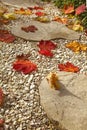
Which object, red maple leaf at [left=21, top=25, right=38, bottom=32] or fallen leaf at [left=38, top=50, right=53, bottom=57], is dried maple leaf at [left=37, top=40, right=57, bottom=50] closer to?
fallen leaf at [left=38, top=50, right=53, bottom=57]

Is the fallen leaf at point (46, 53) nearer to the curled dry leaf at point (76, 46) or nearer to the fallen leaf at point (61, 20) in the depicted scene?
the curled dry leaf at point (76, 46)

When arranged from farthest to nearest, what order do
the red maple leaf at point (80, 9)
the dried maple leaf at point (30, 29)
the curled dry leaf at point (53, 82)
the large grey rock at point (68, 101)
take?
the red maple leaf at point (80, 9), the dried maple leaf at point (30, 29), the curled dry leaf at point (53, 82), the large grey rock at point (68, 101)

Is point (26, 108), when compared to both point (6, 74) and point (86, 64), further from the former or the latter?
point (86, 64)

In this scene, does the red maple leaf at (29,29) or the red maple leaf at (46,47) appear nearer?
the red maple leaf at (46,47)

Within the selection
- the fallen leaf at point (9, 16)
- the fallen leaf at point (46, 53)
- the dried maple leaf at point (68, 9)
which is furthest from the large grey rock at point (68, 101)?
the dried maple leaf at point (68, 9)

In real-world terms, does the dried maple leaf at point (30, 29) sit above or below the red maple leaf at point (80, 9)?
below

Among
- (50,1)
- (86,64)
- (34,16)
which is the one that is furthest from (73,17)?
(86,64)

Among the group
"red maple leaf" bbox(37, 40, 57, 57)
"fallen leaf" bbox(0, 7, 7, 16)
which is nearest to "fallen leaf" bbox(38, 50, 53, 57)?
"red maple leaf" bbox(37, 40, 57, 57)

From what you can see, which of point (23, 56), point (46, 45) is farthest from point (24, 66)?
point (46, 45)
